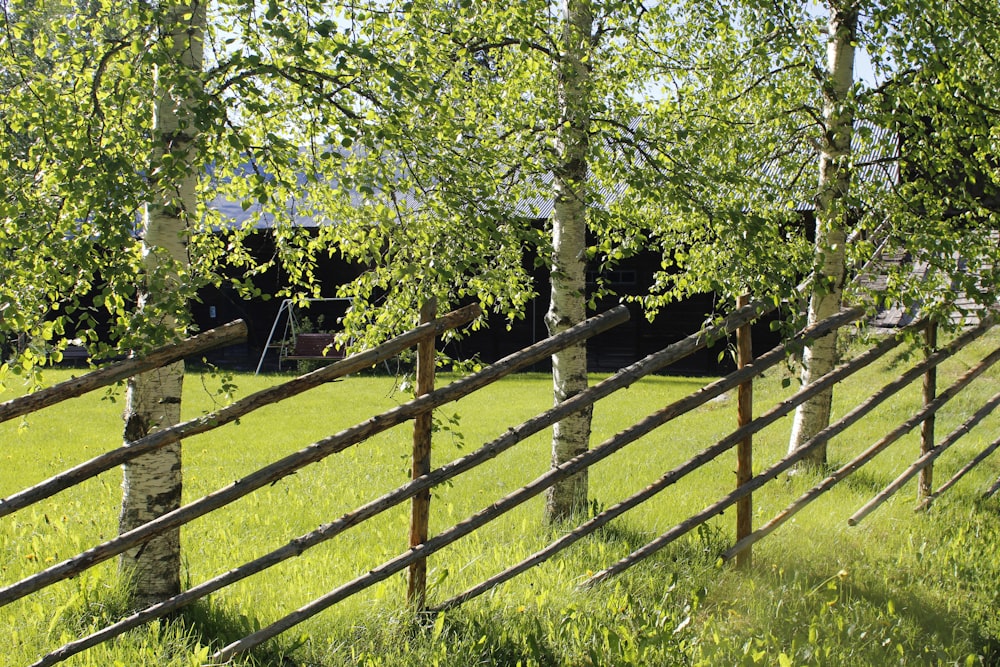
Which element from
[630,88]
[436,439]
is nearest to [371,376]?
[436,439]

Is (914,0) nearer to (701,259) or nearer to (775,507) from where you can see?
(701,259)

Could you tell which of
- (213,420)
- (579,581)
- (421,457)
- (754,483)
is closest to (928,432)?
(754,483)

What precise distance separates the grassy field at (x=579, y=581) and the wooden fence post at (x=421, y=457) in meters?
0.12

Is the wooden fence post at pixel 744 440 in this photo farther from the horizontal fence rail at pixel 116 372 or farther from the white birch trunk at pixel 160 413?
the white birch trunk at pixel 160 413

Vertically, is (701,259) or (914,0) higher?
(914,0)

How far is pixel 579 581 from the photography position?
4.23 metres

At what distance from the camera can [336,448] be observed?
138 inches

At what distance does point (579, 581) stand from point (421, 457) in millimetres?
1162

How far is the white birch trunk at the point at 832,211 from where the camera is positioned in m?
5.86

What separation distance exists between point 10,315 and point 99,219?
1.85 ft

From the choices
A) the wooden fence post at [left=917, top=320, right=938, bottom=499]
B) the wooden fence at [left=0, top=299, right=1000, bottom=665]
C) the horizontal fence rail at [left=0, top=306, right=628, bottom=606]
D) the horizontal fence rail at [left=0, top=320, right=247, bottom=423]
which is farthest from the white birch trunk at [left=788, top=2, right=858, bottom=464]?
the horizontal fence rail at [left=0, top=320, right=247, bottom=423]

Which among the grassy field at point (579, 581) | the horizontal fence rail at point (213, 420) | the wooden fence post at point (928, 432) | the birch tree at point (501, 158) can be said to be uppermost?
the birch tree at point (501, 158)

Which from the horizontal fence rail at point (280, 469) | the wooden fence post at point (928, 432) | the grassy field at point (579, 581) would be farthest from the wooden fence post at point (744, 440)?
the wooden fence post at point (928, 432)

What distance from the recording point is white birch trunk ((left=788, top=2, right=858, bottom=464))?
231 inches
